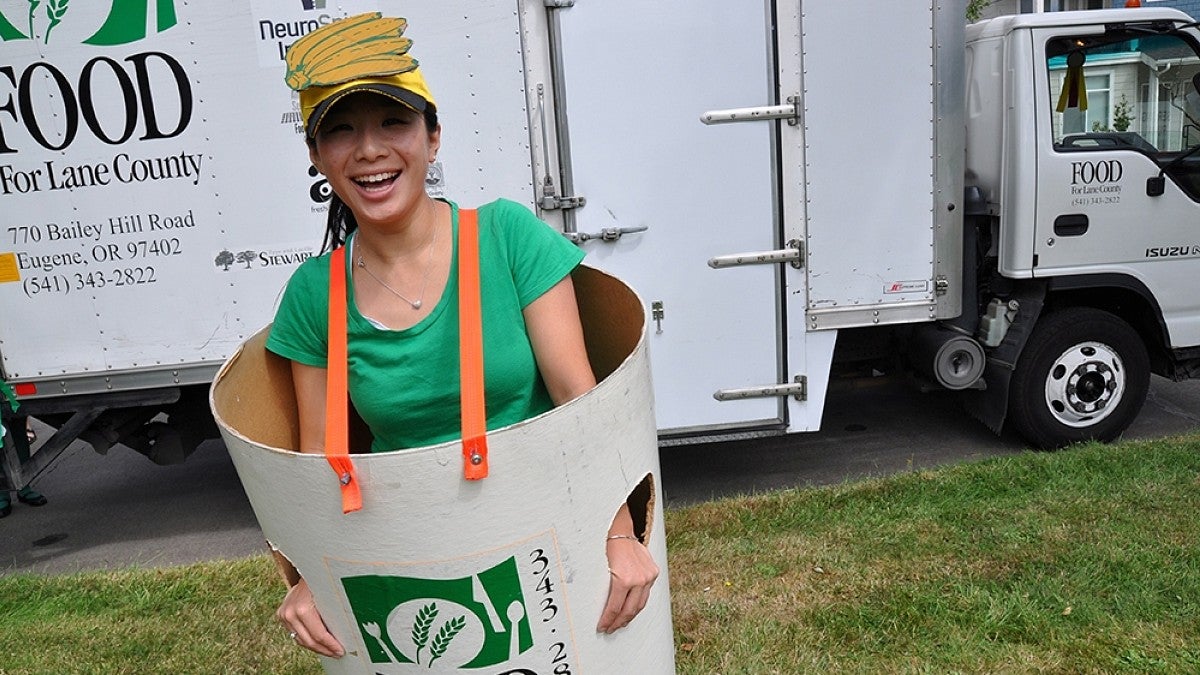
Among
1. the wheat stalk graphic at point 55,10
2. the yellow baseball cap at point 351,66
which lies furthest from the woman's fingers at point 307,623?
the wheat stalk graphic at point 55,10

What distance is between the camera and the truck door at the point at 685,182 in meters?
4.30

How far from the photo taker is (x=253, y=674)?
3.25 m

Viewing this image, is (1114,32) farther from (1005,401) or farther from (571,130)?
(571,130)

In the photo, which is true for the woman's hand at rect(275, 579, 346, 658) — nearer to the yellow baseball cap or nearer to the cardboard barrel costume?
the cardboard barrel costume

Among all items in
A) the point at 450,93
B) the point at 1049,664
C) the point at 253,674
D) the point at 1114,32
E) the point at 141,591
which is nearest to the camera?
the point at 1049,664

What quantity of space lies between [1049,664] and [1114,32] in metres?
3.72

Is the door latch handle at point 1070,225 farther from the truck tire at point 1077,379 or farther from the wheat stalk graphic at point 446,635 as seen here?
the wheat stalk graphic at point 446,635

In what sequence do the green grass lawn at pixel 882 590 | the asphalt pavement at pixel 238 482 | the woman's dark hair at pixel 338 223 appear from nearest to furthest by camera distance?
1. the woman's dark hair at pixel 338 223
2. the green grass lawn at pixel 882 590
3. the asphalt pavement at pixel 238 482

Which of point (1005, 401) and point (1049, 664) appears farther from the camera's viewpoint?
point (1005, 401)

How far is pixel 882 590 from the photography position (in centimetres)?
342

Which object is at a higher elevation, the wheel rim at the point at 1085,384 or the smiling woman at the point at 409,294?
the smiling woman at the point at 409,294

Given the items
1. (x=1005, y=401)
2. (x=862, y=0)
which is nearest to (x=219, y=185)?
(x=862, y=0)

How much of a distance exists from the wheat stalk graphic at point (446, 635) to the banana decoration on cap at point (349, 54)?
84 centimetres

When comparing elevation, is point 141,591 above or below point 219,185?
below
